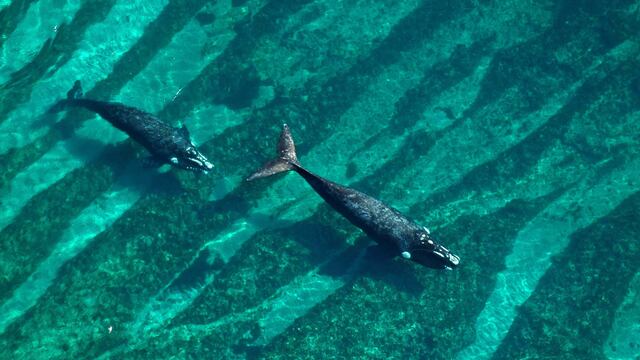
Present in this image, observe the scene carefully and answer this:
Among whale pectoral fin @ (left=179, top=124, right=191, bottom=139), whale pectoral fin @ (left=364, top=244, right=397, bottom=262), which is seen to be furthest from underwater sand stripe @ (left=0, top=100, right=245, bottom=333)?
whale pectoral fin @ (left=364, top=244, right=397, bottom=262)

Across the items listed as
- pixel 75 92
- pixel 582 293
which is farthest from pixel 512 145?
pixel 75 92

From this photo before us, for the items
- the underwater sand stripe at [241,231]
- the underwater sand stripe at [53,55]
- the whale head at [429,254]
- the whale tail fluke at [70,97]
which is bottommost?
the whale head at [429,254]

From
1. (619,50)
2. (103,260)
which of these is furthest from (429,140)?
(103,260)

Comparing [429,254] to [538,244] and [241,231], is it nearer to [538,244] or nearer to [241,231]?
[538,244]

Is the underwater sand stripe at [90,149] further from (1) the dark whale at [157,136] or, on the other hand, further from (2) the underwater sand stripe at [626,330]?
(2) the underwater sand stripe at [626,330]

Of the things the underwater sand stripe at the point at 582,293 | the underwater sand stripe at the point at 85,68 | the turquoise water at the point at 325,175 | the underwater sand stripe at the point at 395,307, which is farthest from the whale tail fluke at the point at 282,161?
the underwater sand stripe at the point at 582,293

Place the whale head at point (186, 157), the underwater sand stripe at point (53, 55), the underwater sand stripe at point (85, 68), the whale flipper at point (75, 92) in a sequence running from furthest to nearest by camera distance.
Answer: the underwater sand stripe at point (53, 55) → the underwater sand stripe at point (85, 68) → the whale flipper at point (75, 92) → the whale head at point (186, 157)
